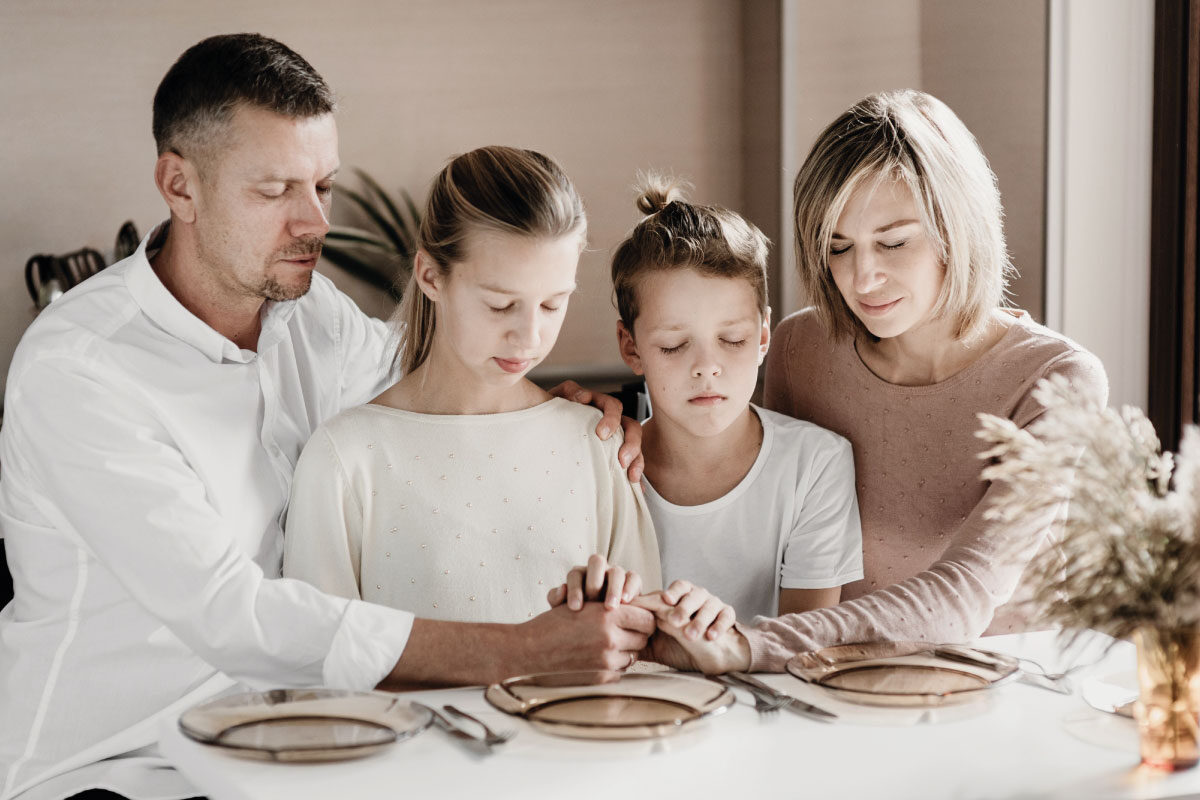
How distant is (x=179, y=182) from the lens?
161cm

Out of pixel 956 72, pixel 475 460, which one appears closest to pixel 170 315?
pixel 475 460

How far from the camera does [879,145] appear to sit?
1.53 meters

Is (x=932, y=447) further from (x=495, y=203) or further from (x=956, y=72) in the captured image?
(x=956, y=72)

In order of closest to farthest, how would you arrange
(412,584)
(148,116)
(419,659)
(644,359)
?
(419,659) < (412,584) < (644,359) < (148,116)

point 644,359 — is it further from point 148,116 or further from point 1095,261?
point 148,116

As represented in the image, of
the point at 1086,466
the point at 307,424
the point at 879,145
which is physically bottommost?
the point at 307,424

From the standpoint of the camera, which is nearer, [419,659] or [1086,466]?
[1086,466]

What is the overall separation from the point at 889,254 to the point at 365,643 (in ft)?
2.62

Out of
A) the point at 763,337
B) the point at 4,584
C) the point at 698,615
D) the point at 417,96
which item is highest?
the point at 417,96

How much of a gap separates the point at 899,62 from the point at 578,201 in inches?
85.0

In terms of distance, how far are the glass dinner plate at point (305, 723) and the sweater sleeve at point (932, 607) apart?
15.6 inches

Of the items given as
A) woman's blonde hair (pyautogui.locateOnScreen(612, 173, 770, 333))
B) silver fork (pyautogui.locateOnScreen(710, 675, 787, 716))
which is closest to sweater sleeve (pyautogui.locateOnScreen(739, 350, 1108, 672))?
silver fork (pyautogui.locateOnScreen(710, 675, 787, 716))

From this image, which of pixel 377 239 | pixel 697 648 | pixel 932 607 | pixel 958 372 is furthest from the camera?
pixel 377 239

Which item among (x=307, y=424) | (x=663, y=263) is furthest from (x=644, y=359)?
(x=307, y=424)
